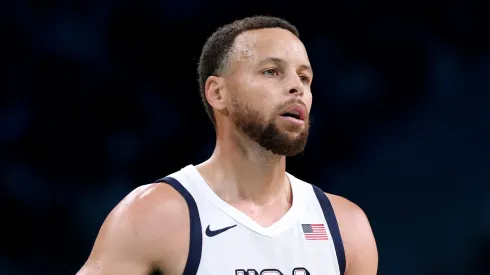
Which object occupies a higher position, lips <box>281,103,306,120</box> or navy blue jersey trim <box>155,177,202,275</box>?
lips <box>281,103,306,120</box>

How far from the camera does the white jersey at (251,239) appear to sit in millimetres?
2572

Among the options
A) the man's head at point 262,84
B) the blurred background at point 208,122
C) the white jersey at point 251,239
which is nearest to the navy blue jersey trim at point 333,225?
the white jersey at point 251,239

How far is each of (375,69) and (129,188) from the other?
5.95 feet

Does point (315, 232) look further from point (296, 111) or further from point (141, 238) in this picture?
point (141, 238)

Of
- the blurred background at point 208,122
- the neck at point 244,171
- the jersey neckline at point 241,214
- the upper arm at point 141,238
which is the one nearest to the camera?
the upper arm at point 141,238

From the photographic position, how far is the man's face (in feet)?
8.86

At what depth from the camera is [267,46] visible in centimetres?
280

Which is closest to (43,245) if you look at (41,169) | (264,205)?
(41,169)

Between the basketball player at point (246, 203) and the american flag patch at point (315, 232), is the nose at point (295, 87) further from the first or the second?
the american flag patch at point (315, 232)

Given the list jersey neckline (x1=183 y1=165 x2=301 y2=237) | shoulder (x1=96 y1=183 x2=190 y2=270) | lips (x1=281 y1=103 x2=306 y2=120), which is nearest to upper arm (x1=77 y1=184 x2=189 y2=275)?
shoulder (x1=96 y1=183 x2=190 y2=270)

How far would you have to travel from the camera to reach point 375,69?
517 centimetres

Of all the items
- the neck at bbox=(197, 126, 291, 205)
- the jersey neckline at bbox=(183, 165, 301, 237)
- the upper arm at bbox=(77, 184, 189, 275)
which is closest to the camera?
the upper arm at bbox=(77, 184, 189, 275)

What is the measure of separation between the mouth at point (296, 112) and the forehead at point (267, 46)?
188mm

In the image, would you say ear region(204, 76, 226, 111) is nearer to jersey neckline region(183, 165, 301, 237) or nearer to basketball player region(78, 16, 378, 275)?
basketball player region(78, 16, 378, 275)
